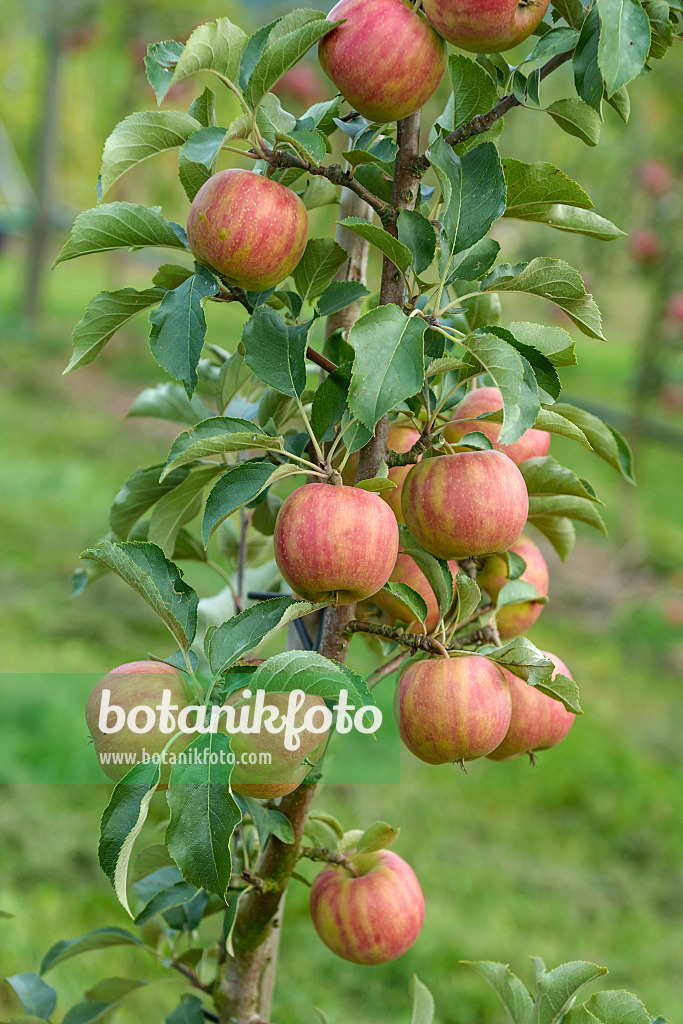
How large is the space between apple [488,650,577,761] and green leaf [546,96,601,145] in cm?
37

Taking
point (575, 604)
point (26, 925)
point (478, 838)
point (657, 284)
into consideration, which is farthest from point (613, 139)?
point (26, 925)

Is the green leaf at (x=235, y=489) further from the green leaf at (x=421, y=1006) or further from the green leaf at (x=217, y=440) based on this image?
the green leaf at (x=421, y=1006)

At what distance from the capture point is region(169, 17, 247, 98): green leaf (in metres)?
0.55

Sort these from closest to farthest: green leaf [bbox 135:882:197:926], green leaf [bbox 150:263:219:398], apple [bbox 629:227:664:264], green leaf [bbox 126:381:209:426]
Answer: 1. green leaf [bbox 150:263:219:398]
2. green leaf [bbox 135:882:197:926]
3. green leaf [bbox 126:381:209:426]
4. apple [bbox 629:227:664:264]

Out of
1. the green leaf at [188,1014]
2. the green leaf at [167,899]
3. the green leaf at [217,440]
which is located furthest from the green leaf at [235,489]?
the green leaf at [188,1014]

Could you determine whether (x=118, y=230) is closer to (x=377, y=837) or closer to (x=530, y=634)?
(x=377, y=837)

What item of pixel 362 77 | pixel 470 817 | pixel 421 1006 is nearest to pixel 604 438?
pixel 362 77

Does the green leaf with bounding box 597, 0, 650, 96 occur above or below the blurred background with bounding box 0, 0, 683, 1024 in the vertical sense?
above

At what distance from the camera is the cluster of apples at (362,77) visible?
54cm

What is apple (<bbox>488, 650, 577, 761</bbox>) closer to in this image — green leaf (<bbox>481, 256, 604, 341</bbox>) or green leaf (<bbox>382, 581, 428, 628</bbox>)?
green leaf (<bbox>382, 581, 428, 628</bbox>)

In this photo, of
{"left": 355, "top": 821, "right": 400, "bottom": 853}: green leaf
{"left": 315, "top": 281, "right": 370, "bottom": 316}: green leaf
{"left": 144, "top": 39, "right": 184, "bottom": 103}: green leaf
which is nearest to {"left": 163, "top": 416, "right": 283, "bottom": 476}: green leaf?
{"left": 315, "top": 281, "right": 370, "bottom": 316}: green leaf

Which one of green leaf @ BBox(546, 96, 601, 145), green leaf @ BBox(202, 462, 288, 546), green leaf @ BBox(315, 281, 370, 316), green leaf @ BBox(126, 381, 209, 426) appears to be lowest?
green leaf @ BBox(126, 381, 209, 426)

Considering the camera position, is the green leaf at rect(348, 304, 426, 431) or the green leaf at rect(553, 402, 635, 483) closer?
the green leaf at rect(348, 304, 426, 431)

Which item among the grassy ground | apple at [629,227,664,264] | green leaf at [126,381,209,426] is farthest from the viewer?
apple at [629,227,664,264]
